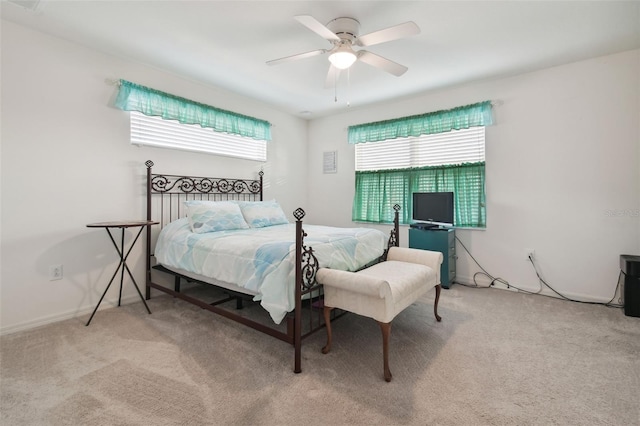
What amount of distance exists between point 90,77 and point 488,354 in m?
4.25

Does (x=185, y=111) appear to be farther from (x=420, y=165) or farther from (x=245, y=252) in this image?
(x=420, y=165)

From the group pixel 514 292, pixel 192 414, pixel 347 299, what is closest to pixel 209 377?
pixel 192 414

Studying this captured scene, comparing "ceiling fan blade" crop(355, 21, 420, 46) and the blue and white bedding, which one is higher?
"ceiling fan blade" crop(355, 21, 420, 46)

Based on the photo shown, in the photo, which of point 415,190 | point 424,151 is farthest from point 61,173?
point 424,151

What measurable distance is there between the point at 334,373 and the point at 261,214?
2116 mm

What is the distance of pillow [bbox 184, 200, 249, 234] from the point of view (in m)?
2.99

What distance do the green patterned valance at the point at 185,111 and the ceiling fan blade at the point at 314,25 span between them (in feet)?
6.88

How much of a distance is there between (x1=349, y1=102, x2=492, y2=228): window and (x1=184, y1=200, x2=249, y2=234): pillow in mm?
2124

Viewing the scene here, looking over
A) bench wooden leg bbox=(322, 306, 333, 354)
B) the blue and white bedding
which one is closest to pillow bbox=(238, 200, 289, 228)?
the blue and white bedding

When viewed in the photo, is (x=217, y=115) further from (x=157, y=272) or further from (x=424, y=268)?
(x=424, y=268)

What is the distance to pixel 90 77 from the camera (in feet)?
9.38

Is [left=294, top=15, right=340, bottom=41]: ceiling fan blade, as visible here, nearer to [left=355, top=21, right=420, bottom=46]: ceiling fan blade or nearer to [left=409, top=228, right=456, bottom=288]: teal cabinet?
[left=355, top=21, right=420, bottom=46]: ceiling fan blade

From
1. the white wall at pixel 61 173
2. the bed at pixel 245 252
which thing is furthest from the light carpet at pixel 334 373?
the white wall at pixel 61 173

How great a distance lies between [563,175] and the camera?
3240 mm
